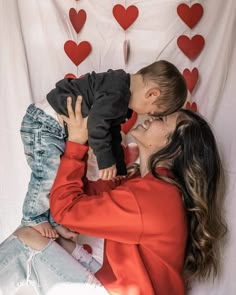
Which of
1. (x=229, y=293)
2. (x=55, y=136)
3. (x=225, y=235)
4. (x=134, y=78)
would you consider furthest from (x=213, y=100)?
(x=229, y=293)

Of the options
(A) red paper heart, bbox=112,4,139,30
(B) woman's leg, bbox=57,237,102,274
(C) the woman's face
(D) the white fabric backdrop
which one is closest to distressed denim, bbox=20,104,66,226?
(B) woman's leg, bbox=57,237,102,274

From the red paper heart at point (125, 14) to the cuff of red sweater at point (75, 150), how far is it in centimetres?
59

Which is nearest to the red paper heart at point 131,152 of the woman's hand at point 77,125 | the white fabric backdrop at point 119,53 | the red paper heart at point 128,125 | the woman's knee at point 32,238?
the red paper heart at point 128,125

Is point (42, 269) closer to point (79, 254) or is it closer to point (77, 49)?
point (79, 254)

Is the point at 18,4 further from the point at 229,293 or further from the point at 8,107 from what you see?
the point at 229,293

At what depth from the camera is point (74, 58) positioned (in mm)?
1644

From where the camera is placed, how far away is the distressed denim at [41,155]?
131 centimetres

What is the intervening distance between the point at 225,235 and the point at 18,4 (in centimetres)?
115

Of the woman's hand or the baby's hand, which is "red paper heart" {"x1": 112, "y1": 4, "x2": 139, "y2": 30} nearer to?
the woman's hand

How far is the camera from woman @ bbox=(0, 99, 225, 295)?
3.78 feet

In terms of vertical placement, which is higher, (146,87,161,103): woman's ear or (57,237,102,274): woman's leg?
(146,87,161,103): woman's ear

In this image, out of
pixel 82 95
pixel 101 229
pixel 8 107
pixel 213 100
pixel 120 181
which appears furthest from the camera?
pixel 8 107

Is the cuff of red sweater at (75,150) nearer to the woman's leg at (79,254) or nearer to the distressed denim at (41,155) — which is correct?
the distressed denim at (41,155)

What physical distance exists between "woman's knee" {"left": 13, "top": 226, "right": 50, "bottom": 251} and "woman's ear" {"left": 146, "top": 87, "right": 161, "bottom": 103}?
20.9 inches
